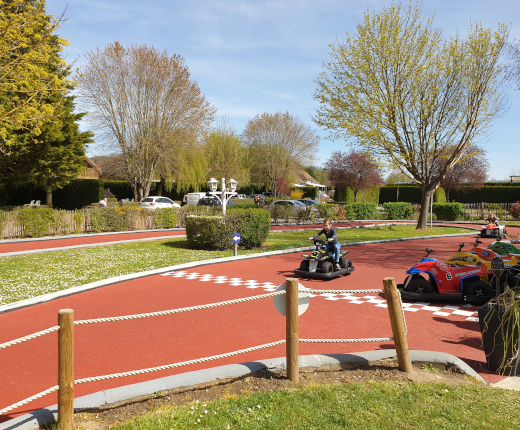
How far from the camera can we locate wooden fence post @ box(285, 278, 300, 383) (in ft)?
14.0

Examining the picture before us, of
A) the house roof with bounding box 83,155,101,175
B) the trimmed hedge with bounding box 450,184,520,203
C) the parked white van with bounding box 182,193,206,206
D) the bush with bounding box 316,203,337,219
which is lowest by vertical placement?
the bush with bounding box 316,203,337,219

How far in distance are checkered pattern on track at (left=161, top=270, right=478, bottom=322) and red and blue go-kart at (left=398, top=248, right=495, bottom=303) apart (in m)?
0.20

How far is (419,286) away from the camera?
8.03 metres

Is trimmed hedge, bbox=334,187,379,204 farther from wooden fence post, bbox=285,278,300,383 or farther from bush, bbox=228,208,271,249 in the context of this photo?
wooden fence post, bbox=285,278,300,383

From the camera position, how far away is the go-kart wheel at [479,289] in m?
7.54

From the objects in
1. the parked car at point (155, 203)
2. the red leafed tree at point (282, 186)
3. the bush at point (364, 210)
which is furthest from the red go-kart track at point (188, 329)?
the red leafed tree at point (282, 186)

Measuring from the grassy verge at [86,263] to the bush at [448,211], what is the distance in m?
19.5

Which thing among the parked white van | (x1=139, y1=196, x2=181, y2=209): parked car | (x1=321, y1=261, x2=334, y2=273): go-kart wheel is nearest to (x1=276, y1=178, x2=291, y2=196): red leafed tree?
the parked white van

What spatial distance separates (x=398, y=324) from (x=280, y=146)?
4909cm

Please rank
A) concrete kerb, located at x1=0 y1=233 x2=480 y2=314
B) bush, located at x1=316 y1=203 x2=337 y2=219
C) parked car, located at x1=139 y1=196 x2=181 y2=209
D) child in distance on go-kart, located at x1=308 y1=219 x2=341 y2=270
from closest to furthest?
concrete kerb, located at x1=0 y1=233 x2=480 y2=314, child in distance on go-kart, located at x1=308 y1=219 x2=341 y2=270, bush, located at x1=316 y1=203 x2=337 y2=219, parked car, located at x1=139 y1=196 x2=181 y2=209

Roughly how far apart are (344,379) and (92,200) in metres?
36.2

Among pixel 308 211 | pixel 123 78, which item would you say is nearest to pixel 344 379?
pixel 308 211

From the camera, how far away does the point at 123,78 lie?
33219mm

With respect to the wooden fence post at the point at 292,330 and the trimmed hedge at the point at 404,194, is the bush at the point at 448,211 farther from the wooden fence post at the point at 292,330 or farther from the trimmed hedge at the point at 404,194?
the wooden fence post at the point at 292,330
